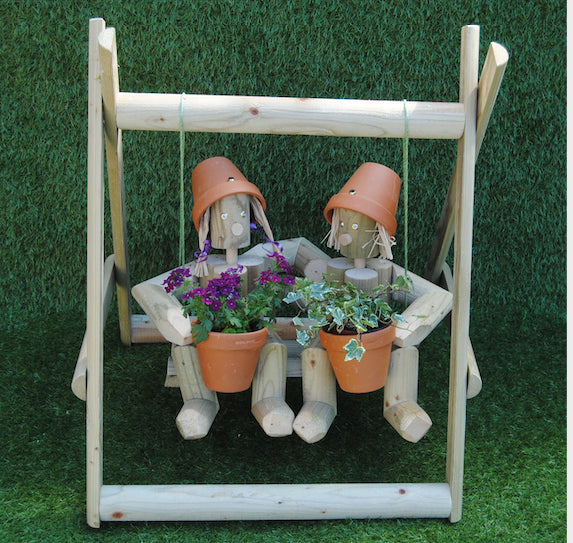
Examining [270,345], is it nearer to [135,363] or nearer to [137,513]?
[137,513]

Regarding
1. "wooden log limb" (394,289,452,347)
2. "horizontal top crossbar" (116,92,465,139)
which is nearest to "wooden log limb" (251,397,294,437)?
"wooden log limb" (394,289,452,347)

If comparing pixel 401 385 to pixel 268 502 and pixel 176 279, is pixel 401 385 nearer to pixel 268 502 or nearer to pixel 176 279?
pixel 268 502

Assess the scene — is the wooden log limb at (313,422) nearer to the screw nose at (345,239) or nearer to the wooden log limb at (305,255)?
the screw nose at (345,239)

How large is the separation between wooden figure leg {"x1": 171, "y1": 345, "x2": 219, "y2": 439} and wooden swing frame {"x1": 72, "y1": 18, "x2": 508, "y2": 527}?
22 cm

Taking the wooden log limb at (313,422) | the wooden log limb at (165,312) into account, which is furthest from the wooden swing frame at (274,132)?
the wooden log limb at (165,312)

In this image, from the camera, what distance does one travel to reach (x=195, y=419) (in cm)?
244

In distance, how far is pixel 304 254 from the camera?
301 centimetres

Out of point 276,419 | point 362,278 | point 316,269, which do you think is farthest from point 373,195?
point 276,419

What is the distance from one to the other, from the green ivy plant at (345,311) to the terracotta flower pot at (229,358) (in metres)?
0.15

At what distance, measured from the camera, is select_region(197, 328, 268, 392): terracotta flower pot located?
7.82 feet

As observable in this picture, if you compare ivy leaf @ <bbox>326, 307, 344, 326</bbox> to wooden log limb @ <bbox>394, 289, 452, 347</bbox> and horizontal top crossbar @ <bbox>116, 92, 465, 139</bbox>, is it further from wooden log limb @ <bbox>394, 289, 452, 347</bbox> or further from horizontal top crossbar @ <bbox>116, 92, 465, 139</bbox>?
horizontal top crossbar @ <bbox>116, 92, 465, 139</bbox>

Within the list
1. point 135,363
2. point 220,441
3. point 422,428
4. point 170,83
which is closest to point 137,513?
point 220,441

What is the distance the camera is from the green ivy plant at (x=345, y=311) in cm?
233

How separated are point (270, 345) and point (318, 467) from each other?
0.44 metres
